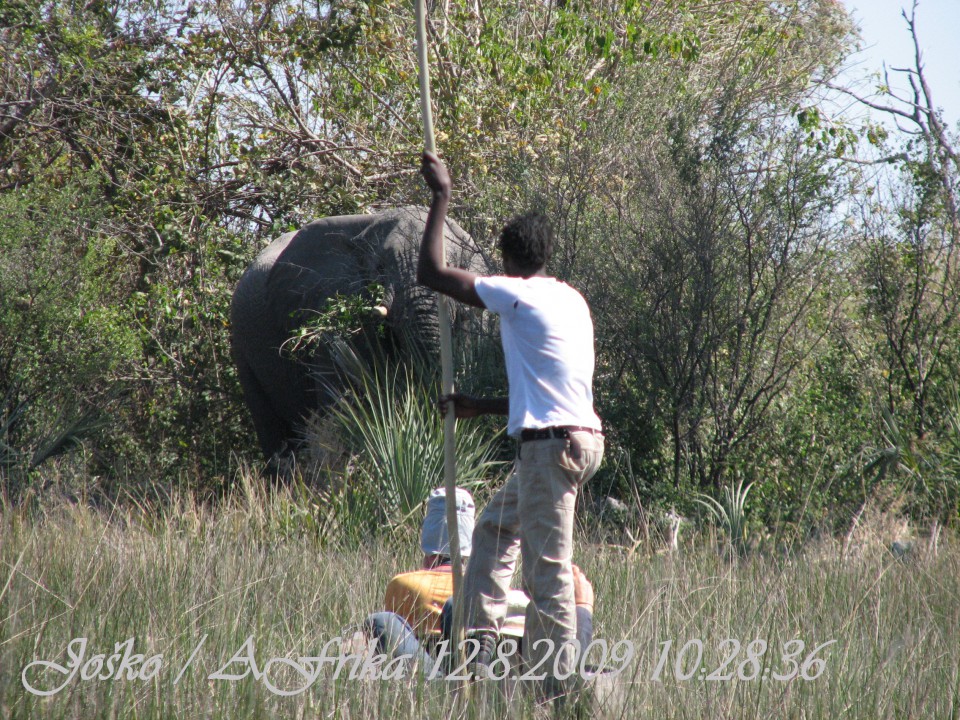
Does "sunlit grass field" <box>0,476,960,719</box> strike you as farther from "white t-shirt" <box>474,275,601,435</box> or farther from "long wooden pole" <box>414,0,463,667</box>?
"white t-shirt" <box>474,275,601,435</box>

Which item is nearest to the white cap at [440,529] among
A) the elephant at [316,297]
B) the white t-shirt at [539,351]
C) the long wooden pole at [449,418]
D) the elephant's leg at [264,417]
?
the long wooden pole at [449,418]

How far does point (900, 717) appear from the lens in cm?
369

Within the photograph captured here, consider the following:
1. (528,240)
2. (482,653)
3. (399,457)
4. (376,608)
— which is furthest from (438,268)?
(399,457)

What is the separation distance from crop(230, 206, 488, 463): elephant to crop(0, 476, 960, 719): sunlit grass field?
2.56m

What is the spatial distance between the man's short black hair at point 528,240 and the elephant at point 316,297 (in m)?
4.65

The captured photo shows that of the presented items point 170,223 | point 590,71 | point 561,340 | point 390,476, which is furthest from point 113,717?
point 590,71

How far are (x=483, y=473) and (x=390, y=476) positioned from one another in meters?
0.86

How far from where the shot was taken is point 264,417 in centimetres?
1115

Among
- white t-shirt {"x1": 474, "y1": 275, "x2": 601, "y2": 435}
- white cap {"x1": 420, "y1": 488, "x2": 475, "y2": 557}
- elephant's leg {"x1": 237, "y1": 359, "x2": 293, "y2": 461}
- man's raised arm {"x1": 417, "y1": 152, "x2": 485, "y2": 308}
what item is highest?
man's raised arm {"x1": 417, "y1": 152, "x2": 485, "y2": 308}

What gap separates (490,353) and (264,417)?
3.29 m

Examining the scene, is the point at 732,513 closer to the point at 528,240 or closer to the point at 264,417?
the point at 528,240

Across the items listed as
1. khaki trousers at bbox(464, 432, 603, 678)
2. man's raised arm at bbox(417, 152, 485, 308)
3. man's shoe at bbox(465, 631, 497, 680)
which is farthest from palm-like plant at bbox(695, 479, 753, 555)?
man's raised arm at bbox(417, 152, 485, 308)

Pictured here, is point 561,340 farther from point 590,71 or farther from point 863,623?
point 590,71

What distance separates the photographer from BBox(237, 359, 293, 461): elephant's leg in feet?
36.0
